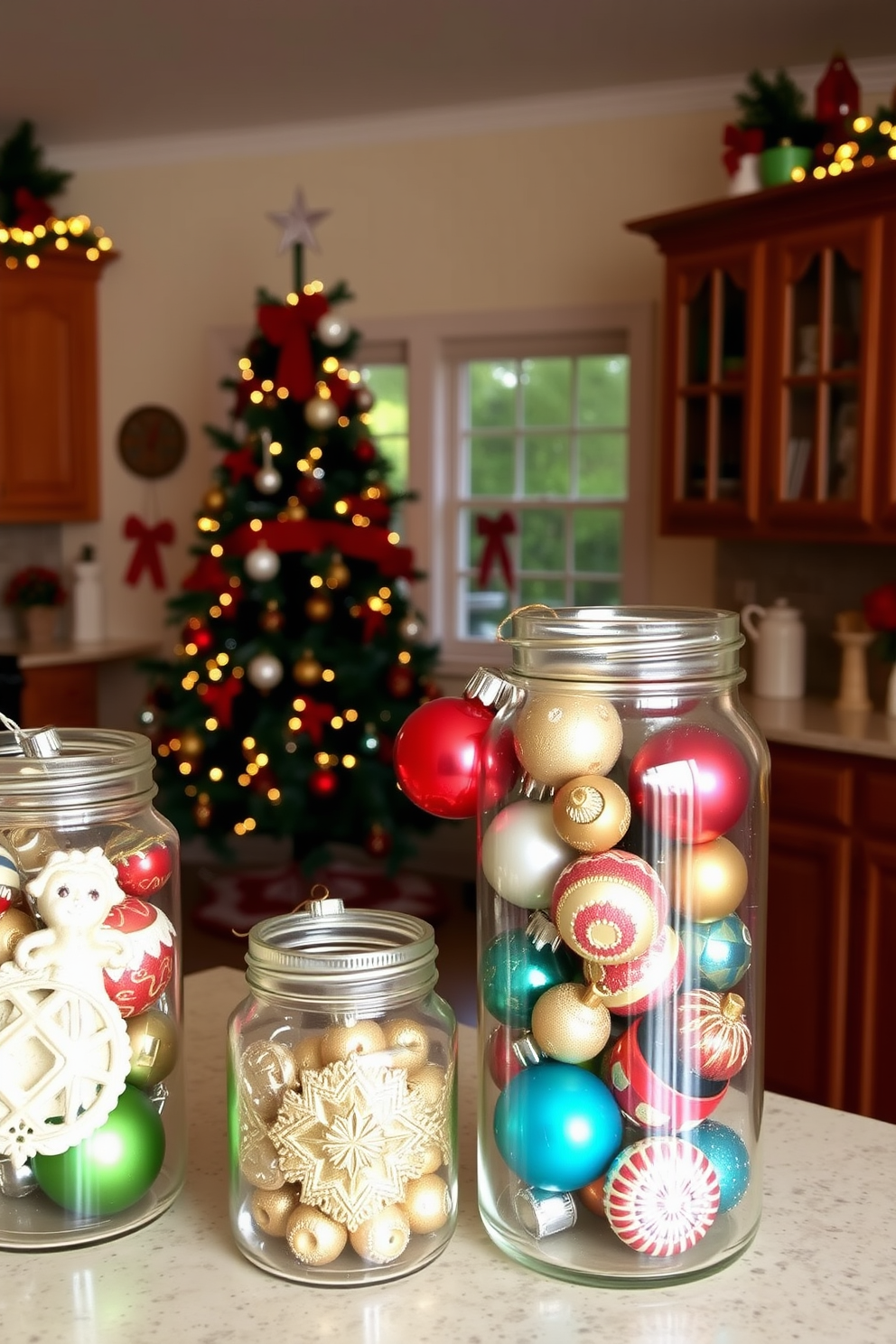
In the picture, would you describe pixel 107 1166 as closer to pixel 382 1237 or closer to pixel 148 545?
pixel 382 1237

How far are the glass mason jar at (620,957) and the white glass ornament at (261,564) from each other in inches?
137

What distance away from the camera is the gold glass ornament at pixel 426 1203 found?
0.76 meters

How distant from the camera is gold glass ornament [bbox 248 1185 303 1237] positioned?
758 mm

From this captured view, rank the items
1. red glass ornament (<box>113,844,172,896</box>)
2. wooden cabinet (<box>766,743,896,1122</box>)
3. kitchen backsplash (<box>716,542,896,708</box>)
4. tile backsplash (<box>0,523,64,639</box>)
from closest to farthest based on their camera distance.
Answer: red glass ornament (<box>113,844,172,896</box>), wooden cabinet (<box>766,743,896,1122</box>), kitchen backsplash (<box>716,542,896,708</box>), tile backsplash (<box>0,523,64,639</box>)

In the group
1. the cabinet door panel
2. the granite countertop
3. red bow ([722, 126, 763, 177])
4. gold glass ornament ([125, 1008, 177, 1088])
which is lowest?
the cabinet door panel

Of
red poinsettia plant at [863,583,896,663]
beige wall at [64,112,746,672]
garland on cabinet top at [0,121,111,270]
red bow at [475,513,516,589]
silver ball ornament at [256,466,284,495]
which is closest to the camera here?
red poinsettia plant at [863,583,896,663]

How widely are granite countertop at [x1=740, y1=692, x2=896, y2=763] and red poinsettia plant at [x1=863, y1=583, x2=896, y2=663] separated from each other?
0.57 ft

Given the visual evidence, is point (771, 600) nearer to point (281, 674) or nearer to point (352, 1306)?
point (281, 674)

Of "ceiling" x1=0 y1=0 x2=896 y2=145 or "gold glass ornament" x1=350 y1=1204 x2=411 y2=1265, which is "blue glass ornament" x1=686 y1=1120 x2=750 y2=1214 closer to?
"gold glass ornament" x1=350 y1=1204 x2=411 y2=1265

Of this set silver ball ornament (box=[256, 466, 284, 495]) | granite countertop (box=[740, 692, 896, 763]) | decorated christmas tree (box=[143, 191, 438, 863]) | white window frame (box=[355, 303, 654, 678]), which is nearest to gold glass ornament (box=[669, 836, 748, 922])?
granite countertop (box=[740, 692, 896, 763])

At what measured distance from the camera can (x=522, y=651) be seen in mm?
803

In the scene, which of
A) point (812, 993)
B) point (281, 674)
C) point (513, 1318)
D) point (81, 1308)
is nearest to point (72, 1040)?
point (81, 1308)

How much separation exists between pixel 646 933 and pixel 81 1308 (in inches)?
14.4

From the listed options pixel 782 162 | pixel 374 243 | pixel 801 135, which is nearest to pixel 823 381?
pixel 782 162
